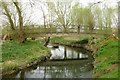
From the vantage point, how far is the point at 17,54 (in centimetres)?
3462

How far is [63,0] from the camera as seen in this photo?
6141 cm

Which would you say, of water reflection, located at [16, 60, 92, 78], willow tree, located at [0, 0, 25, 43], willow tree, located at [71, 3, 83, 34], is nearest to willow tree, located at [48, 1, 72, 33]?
willow tree, located at [71, 3, 83, 34]

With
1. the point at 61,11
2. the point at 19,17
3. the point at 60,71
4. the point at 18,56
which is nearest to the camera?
the point at 60,71

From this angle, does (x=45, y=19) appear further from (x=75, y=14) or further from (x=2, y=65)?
(x=2, y=65)

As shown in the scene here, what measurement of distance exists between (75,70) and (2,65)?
332 inches

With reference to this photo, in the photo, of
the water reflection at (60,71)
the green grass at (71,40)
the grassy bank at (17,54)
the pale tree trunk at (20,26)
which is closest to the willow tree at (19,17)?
the pale tree trunk at (20,26)

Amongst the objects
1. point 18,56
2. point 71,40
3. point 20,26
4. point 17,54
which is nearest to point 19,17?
point 20,26

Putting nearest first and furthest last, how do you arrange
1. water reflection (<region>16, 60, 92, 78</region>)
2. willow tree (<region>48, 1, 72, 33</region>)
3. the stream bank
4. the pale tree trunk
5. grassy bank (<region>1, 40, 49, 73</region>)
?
water reflection (<region>16, 60, 92, 78</region>) < the stream bank < grassy bank (<region>1, 40, 49, 73</region>) < the pale tree trunk < willow tree (<region>48, 1, 72, 33</region>)

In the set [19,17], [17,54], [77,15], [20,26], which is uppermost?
[77,15]

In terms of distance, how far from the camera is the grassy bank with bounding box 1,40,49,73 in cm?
3019

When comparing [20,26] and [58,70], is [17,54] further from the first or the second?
[20,26]

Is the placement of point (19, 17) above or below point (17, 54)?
above

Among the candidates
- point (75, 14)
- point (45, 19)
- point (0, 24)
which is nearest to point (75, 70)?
point (0, 24)

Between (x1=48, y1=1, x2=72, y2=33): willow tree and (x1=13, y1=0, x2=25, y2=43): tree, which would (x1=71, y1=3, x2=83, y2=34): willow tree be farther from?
(x1=13, y1=0, x2=25, y2=43): tree
